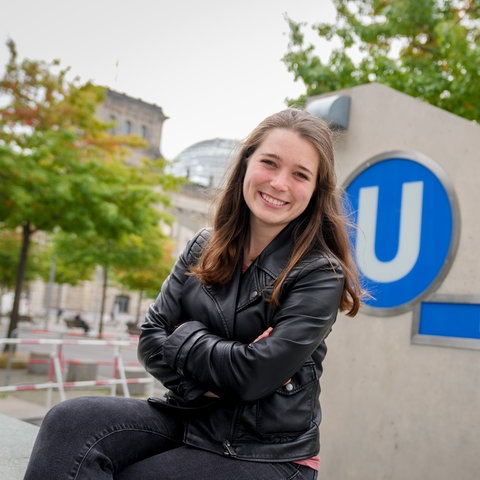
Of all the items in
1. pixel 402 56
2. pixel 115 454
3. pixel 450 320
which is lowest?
pixel 115 454

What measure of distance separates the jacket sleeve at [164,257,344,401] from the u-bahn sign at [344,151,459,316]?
6.26ft

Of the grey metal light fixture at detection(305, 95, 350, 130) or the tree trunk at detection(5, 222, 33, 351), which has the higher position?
the grey metal light fixture at detection(305, 95, 350, 130)

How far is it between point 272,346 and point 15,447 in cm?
190

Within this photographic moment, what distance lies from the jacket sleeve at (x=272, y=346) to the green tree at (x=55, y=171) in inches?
446

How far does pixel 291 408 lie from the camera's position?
5.82 feet

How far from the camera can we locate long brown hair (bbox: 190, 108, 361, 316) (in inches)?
78.4

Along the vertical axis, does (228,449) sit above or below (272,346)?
below

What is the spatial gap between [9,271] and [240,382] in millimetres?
28651

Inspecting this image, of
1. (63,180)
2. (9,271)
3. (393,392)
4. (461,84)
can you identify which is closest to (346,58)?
(461,84)

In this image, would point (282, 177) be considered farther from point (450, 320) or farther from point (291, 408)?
point (450, 320)

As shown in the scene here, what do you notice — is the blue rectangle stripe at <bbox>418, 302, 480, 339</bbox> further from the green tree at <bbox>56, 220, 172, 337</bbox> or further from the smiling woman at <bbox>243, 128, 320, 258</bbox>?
the green tree at <bbox>56, 220, 172, 337</bbox>

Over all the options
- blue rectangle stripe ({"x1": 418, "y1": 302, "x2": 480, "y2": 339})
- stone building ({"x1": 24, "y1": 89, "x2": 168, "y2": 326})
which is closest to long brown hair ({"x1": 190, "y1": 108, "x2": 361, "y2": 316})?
blue rectangle stripe ({"x1": 418, "y1": 302, "x2": 480, "y2": 339})

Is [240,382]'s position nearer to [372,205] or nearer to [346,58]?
[372,205]

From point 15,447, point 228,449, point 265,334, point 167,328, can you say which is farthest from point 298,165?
point 15,447
